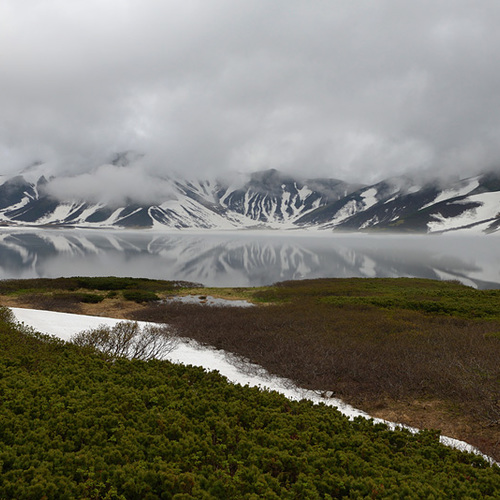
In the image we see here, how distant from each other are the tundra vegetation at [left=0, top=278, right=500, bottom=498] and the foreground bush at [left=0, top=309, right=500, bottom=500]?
35mm

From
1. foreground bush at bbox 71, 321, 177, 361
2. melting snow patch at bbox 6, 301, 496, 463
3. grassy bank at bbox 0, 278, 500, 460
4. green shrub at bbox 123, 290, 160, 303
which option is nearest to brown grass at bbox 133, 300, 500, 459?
grassy bank at bbox 0, 278, 500, 460

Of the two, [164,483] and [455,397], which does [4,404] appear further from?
[455,397]

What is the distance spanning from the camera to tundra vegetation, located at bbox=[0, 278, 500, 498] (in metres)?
5.14

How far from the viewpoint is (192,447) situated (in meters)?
5.77

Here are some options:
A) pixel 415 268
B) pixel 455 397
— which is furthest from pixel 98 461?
pixel 415 268

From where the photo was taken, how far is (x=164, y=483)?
470 centimetres

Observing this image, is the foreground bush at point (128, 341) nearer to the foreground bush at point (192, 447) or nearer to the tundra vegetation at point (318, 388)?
the tundra vegetation at point (318, 388)

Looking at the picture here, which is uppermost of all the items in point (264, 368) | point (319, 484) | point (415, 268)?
point (415, 268)

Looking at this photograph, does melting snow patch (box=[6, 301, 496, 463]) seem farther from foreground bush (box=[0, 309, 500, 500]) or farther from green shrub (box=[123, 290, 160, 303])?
green shrub (box=[123, 290, 160, 303])

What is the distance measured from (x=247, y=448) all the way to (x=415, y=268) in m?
83.6

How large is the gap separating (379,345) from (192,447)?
555 inches

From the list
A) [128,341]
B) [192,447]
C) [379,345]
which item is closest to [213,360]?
[128,341]

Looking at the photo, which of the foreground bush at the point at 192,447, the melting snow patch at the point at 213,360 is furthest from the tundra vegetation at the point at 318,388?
the melting snow patch at the point at 213,360

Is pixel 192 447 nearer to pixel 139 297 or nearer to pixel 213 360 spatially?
pixel 213 360
